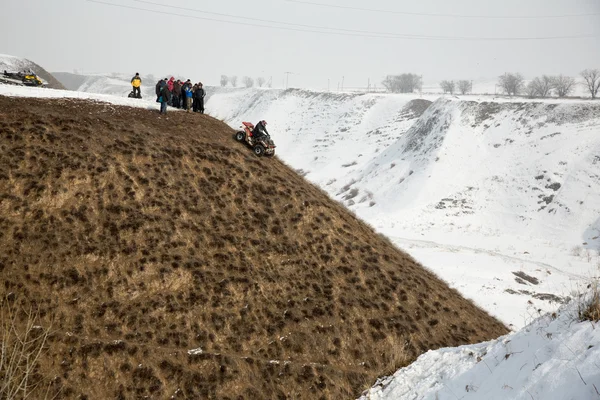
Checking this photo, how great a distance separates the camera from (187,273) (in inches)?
615

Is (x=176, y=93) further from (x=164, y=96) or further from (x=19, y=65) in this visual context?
(x=19, y=65)

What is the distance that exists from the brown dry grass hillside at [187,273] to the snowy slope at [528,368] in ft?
9.25

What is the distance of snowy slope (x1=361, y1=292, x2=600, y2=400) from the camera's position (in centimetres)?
619

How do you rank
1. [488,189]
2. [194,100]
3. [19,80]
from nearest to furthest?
[194,100] → [19,80] → [488,189]

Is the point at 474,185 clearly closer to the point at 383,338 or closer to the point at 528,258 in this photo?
the point at 528,258

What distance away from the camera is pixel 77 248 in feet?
48.5

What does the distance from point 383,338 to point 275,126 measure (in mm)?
92840

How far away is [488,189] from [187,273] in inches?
1904

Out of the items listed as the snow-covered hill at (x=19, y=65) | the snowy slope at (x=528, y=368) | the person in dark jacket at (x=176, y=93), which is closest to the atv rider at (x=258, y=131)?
the person in dark jacket at (x=176, y=93)

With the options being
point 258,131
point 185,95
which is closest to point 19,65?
point 185,95

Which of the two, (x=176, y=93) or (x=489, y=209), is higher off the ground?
(x=176, y=93)

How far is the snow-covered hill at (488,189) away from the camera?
35.0 metres

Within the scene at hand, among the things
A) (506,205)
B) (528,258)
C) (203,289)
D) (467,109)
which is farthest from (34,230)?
(467,109)

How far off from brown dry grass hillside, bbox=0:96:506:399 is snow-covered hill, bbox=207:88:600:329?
13.1 metres
